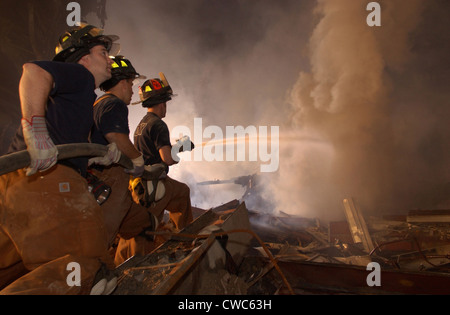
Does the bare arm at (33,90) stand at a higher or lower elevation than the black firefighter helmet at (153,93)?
lower

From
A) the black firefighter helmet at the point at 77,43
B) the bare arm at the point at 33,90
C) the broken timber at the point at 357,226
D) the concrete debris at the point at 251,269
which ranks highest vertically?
the black firefighter helmet at the point at 77,43

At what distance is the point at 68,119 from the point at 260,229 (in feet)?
18.5

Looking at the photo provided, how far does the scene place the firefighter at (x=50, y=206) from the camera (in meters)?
1.36

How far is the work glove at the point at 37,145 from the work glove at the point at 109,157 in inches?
32.2

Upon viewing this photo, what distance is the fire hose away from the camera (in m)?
1.32

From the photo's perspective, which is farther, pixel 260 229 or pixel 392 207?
pixel 392 207

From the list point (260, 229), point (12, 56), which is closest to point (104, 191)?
point (260, 229)

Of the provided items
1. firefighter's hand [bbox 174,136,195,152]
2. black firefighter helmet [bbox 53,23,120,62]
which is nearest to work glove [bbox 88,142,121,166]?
black firefighter helmet [bbox 53,23,120,62]

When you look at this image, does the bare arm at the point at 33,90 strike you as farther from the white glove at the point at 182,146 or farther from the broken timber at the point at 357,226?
the broken timber at the point at 357,226

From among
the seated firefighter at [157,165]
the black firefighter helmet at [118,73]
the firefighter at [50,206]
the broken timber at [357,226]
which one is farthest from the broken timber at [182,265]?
the broken timber at [357,226]

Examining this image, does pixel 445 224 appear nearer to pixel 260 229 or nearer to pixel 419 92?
pixel 260 229

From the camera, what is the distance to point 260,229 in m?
6.29

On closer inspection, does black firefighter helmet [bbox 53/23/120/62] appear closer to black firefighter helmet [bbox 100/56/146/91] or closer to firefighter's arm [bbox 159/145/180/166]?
black firefighter helmet [bbox 100/56/146/91]
